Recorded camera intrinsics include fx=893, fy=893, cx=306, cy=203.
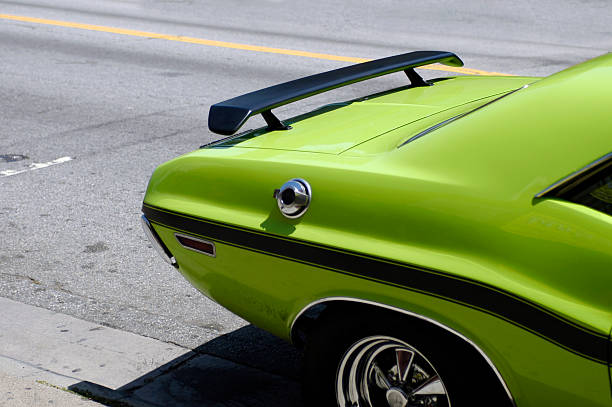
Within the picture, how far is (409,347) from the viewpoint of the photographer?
281 cm

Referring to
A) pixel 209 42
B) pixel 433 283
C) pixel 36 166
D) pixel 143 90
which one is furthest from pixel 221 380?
pixel 209 42

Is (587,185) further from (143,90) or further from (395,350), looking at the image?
(143,90)

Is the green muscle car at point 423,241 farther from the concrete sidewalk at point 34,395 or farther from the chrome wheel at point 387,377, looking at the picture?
the concrete sidewalk at point 34,395

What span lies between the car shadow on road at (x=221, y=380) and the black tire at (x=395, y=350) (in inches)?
25.4

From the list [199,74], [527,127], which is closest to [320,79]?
[527,127]

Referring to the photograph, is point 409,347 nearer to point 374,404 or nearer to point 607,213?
point 374,404

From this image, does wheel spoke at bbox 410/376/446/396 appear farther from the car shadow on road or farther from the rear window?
the car shadow on road

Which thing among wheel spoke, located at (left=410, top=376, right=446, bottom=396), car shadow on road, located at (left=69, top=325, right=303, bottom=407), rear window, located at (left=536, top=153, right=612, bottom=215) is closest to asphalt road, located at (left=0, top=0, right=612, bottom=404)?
car shadow on road, located at (left=69, top=325, right=303, bottom=407)

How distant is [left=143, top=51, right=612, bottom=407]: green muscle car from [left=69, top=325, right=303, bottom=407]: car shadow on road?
0.60 metres

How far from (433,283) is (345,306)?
0.42 metres

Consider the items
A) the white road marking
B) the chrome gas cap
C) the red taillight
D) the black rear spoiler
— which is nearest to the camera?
the chrome gas cap

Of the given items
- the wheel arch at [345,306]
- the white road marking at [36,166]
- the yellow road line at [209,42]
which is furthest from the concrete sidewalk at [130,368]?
the yellow road line at [209,42]

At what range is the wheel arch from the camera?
2.59 m

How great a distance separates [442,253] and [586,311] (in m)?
0.44
